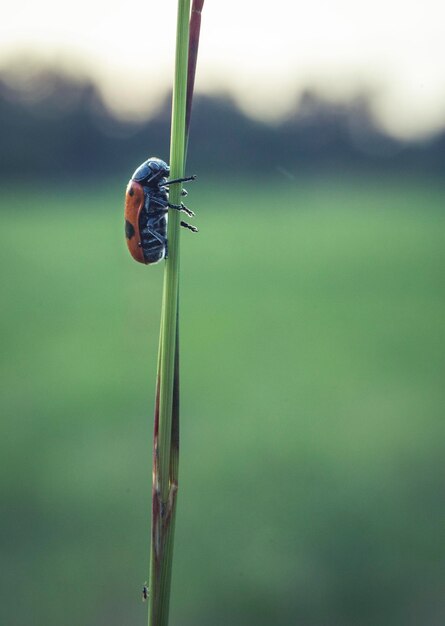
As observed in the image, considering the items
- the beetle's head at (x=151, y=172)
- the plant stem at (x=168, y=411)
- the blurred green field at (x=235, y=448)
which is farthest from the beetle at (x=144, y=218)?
the blurred green field at (x=235, y=448)

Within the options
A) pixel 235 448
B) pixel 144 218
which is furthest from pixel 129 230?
pixel 235 448

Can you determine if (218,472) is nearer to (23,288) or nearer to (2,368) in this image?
(2,368)

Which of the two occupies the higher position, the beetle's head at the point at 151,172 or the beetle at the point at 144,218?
the beetle's head at the point at 151,172

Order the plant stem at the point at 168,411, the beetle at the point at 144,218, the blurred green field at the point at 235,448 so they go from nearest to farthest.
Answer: the plant stem at the point at 168,411
the beetle at the point at 144,218
the blurred green field at the point at 235,448

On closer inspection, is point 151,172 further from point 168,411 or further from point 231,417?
point 231,417

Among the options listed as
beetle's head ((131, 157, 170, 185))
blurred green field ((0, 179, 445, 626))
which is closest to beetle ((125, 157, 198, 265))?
beetle's head ((131, 157, 170, 185))

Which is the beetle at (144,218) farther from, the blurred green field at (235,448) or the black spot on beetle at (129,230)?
the blurred green field at (235,448)
